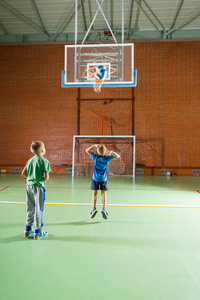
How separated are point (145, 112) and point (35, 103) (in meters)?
6.96

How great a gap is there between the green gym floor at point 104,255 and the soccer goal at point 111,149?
25.6ft

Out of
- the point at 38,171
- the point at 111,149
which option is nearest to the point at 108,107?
the point at 111,149

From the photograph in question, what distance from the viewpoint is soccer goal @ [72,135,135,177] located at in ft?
44.5

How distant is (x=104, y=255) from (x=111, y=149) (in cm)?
1067

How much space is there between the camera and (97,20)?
13.1 meters

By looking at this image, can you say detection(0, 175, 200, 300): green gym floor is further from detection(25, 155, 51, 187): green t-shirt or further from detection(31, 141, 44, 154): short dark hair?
detection(31, 141, 44, 154): short dark hair

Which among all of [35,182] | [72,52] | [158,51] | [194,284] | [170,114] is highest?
[158,51]

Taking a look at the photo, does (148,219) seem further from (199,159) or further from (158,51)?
(158,51)

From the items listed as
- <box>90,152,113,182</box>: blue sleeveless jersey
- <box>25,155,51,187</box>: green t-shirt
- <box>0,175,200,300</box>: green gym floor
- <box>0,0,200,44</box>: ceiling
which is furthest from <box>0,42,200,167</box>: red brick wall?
<box>25,155,51,187</box>: green t-shirt

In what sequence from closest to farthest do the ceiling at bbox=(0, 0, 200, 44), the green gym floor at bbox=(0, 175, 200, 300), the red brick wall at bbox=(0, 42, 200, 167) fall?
1. the green gym floor at bbox=(0, 175, 200, 300)
2. the ceiling at bbox=(0, 0, 200, 44)
3. the red brick wall at bbox=(0, 42, 200, 167)

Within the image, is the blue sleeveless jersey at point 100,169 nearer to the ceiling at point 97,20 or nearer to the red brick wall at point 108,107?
the red brick wall at point 108,107

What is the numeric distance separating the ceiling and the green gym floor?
1124 cm

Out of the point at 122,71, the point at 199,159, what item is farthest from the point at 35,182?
the point at 199,159

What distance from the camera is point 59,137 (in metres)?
14.2
